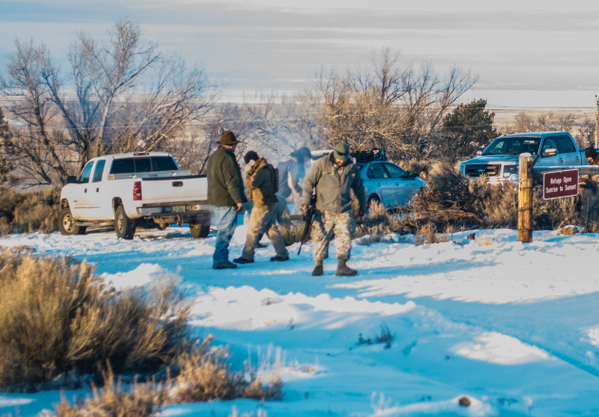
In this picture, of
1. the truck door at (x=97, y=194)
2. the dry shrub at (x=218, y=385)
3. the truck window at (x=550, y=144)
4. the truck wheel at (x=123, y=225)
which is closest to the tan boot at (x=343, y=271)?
the dry shrub at (x=218, y=385)

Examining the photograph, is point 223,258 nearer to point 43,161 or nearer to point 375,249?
point 375,249

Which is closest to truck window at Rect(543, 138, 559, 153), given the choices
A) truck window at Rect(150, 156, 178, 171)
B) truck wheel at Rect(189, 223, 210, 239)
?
truck wheel at Rect(189, 223, 210, 239)

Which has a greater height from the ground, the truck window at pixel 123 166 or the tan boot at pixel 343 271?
the truck window at pixel 123 166

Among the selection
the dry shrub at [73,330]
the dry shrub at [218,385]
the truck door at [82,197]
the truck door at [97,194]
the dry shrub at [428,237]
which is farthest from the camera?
the truck door at [82,197]

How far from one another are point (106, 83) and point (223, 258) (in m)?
20.8

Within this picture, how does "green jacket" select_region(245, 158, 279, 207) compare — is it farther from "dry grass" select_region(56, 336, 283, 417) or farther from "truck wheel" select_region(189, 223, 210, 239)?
"dry grass" select_region(56, 336, 283, 417)

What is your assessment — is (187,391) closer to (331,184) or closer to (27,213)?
(331,184)

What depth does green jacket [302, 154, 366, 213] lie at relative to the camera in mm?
8742

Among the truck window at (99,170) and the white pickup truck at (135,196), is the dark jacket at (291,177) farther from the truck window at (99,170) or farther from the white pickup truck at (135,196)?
the truck window at (99,170)

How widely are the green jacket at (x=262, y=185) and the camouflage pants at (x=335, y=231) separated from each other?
5.33 ft

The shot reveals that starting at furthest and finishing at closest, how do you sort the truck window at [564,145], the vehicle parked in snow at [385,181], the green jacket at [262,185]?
the truck window at [564,145] < the vehicle parked in snow at [385,181] < the green jacket at [262,185]

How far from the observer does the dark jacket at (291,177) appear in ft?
39.8

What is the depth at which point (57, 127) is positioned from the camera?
2927cm

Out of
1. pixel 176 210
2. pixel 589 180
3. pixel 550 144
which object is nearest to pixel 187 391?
pixel 176 210
